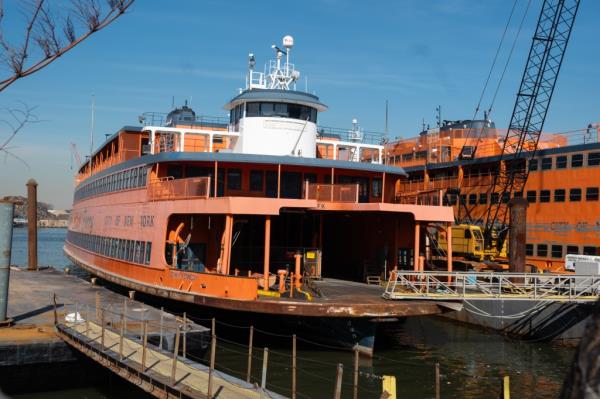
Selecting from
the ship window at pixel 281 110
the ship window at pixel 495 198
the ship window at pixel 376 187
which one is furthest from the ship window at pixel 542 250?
the ship window at pixel 281 110

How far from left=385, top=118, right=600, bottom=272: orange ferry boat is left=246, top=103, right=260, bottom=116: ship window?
23.3 ft

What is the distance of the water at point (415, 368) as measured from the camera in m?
16.1

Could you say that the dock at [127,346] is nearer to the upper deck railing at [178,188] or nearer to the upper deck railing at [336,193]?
the upper deck railing at [178,188]

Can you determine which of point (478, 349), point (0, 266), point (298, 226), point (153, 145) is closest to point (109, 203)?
point (153, 145)

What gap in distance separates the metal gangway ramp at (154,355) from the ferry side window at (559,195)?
93.5 ft

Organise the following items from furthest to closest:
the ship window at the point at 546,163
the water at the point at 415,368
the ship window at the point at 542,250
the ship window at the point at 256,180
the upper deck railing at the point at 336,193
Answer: the ship window at the point at 546,163 < the ship window at the point at 542,250 < the ship window at the point at 256,180 < the upper deck railing at the point at 336,193 < the water at the point at 415,368

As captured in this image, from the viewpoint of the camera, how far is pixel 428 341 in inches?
922

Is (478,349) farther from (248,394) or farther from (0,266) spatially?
(0,266)

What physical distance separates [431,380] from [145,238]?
38.2ft

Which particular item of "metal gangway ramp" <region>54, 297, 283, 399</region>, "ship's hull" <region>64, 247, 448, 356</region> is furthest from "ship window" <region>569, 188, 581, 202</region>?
"metal gangway ramp" <region>54, 297, 283, 399</region>

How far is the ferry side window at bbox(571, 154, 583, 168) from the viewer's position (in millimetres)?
36844

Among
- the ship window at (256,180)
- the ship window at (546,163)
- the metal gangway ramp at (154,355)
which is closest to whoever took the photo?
the metal gangway ramp at (154,355)

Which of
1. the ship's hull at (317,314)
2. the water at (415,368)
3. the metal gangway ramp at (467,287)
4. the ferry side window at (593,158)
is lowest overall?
the water at (415,368)

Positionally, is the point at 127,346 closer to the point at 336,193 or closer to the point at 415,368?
the point at 415,368
